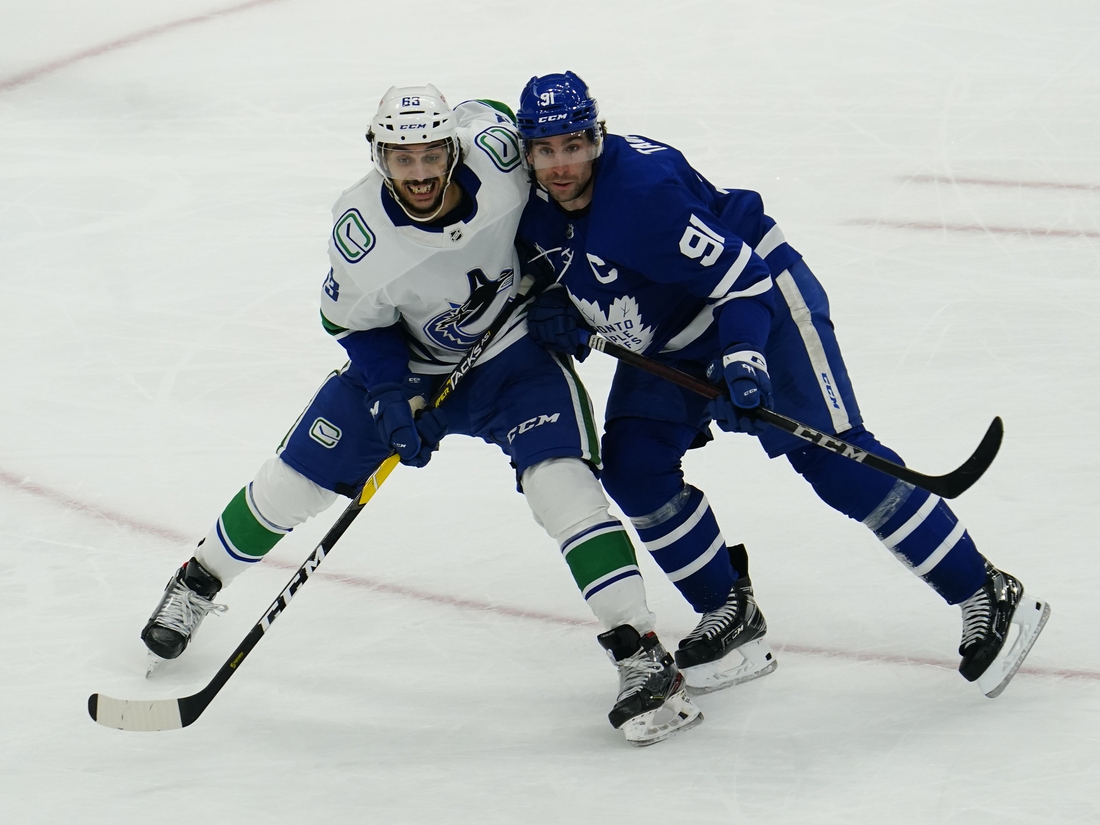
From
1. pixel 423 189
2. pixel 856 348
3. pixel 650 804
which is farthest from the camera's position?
pixel 856 348

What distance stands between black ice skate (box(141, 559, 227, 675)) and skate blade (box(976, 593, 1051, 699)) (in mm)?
1666

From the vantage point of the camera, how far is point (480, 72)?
20.8ft

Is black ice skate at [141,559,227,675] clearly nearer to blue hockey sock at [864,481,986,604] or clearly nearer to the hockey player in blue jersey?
the hockey player in blue jersey

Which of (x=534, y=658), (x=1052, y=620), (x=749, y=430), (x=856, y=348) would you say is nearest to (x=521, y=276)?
(x=749, y=430)

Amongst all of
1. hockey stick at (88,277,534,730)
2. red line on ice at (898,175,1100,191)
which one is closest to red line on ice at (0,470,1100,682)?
hockey stick at (88,277,534,730)

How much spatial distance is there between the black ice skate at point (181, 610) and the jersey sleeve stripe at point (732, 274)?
1328mm

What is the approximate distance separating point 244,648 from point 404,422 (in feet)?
1.87

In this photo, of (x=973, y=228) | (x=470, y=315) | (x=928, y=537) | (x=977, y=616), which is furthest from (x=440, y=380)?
(x=973, y=228)

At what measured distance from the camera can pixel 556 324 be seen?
8.98 feet

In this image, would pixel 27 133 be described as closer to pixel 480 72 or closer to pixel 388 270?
pixel 480 72

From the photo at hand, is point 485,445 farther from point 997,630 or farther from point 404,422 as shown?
point 997,630

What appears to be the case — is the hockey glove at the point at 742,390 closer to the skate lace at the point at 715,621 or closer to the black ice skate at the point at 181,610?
the skate lace at the point at 715,621

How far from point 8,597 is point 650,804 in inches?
68.9

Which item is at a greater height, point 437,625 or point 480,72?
point 480,72
